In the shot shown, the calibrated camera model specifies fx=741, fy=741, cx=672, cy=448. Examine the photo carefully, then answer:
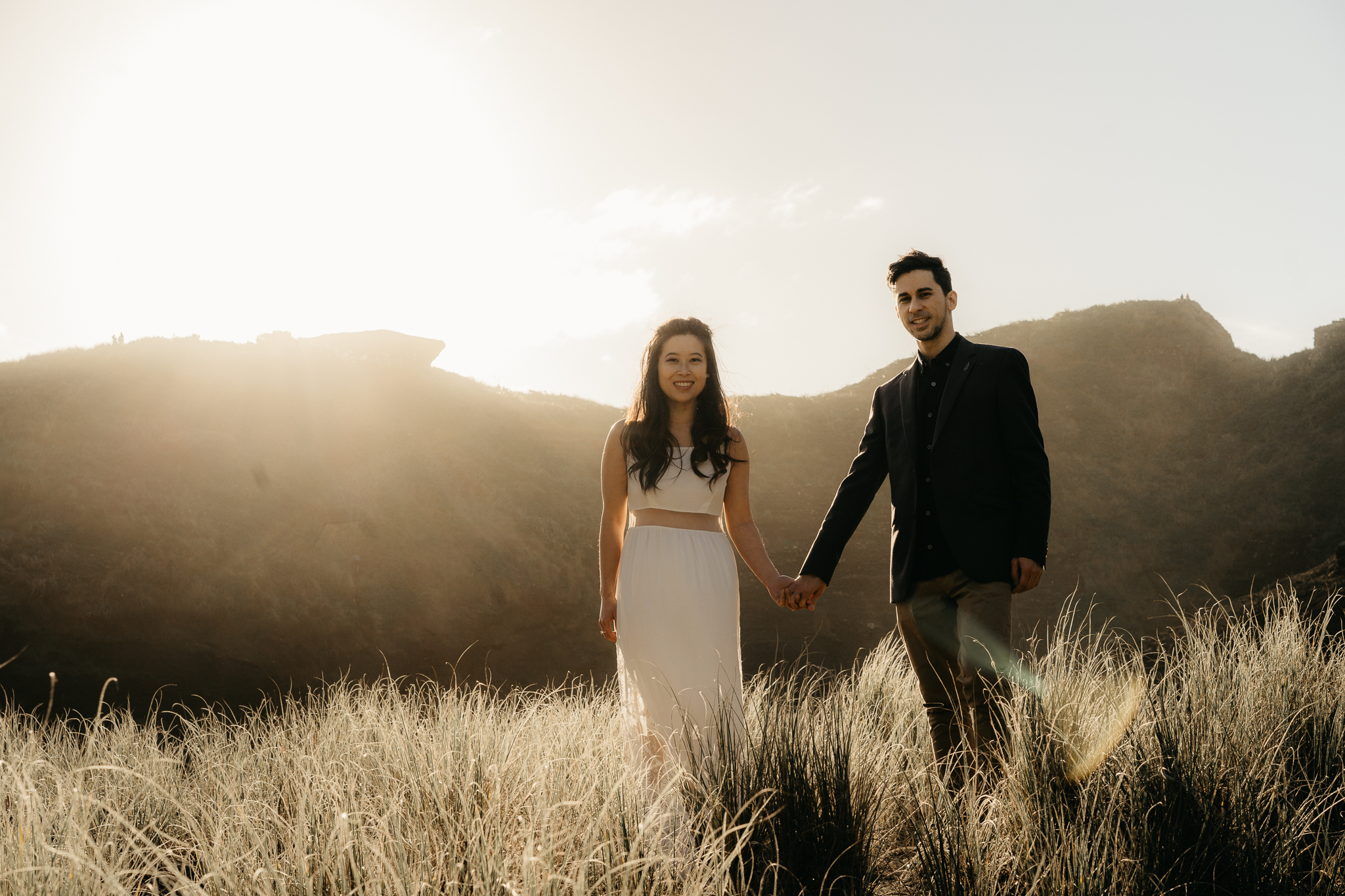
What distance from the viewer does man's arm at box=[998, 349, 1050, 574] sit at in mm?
2893

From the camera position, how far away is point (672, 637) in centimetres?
296

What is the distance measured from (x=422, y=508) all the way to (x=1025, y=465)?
15.2 m

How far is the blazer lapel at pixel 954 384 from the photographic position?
3125mm

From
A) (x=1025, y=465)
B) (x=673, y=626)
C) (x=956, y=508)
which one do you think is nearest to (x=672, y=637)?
(x=673, y=626)

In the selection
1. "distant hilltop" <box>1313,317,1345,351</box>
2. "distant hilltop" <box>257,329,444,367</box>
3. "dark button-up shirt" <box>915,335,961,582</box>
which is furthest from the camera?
"distant hilltop" <box>1313,317,1345,351</box>

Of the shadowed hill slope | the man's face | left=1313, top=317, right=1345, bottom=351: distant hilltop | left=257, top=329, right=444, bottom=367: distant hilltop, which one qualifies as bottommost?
the shadowed hill slope

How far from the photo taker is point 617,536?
328cm

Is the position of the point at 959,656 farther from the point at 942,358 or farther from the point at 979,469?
the point at 942,358

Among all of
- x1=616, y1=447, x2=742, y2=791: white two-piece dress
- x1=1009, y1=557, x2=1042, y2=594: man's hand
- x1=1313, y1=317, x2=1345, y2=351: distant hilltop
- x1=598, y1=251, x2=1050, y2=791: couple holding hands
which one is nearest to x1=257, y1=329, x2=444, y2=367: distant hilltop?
x1=598, y1=251, x2=1050, y2=791: couple holding hands

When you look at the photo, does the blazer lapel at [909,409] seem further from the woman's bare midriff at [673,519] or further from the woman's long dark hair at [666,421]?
the woman's bare midriff at [673,519]

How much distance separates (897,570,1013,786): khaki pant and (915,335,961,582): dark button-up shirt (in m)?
0.06

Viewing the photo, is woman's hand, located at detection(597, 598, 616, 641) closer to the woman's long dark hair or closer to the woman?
the woman

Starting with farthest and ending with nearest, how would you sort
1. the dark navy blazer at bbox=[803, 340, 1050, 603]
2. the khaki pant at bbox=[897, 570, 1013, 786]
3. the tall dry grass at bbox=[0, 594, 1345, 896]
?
the dark navy blazer at bbox=[803, 340, 1050, 603], the khaki pant at bbox=[897, 570, 1013, 786], the tall dry grass at bbox=[0, 594, 1345, 896]

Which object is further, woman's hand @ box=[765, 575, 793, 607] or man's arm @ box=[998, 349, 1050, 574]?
woman's hand @ box=[765, 575, 793, 607]
